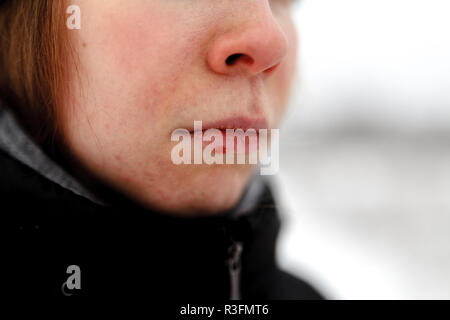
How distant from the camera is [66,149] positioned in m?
0.50

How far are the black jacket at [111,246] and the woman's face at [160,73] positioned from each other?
66mm

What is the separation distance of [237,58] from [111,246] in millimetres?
279

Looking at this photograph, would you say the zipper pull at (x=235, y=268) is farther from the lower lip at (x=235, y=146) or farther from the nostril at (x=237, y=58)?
the nostril at (x=237, y=58)

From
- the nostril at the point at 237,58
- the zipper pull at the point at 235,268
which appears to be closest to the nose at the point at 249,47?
the nostril at the point at 237,58

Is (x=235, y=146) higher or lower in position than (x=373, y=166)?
lower

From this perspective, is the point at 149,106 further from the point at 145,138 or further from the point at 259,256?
the point at 259,256

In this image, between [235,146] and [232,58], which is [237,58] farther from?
[235,146]

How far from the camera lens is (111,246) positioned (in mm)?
460

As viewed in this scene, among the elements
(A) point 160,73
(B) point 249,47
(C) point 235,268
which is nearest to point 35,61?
(A) point 160,73

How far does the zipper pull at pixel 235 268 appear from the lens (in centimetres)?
52

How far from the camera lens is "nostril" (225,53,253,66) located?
0.45 meters

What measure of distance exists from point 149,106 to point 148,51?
0.21 ft

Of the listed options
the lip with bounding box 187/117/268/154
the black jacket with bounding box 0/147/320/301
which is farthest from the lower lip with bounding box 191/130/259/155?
the black jacket with bounding box 0/147/320/301

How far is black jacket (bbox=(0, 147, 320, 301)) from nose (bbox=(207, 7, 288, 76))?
0.68ft
